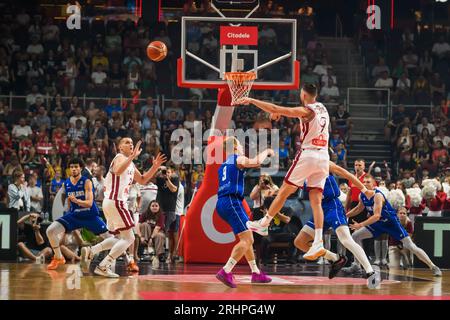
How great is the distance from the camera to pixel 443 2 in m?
31.3

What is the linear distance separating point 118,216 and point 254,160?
9.14 ft

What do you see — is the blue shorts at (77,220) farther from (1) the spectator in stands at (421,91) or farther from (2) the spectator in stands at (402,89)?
(1) the spectator in stands at (421,91)

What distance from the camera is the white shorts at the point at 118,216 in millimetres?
13876

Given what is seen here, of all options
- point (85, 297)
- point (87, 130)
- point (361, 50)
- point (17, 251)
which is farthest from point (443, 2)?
point (85, 297)

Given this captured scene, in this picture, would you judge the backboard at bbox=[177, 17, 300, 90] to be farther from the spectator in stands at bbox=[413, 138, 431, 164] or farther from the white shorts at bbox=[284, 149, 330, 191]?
the spectator in stands at bbox=[413, 138, 431, 164]

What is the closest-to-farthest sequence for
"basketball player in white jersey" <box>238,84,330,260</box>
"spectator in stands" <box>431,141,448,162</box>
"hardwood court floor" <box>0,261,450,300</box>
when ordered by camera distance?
1. "hardwood court floor" <box>0,261,450,300</box>
2. "basketball player in white jersey" <box>238,84,330,260</box>
3. "spectator in stands" <box>431,141,448,162</box>

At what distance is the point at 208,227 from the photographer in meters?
17.2

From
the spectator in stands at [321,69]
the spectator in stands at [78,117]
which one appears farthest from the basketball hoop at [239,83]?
the spectator in stands at [321,69]

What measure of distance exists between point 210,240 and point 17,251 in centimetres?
371

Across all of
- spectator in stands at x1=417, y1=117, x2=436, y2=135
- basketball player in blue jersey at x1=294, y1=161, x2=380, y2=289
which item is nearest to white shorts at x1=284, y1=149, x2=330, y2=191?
basketball player in blue jersey at x1=294, y1=161, x2=380, y2=289

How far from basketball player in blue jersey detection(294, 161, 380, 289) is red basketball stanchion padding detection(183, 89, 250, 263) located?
3.50 metres

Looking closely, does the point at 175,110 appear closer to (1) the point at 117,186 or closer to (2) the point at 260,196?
(2) the point at 260,196

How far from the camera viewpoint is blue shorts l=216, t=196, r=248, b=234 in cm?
1261

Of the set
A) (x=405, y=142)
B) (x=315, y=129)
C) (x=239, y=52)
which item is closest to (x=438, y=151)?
(x=405, y=142)
